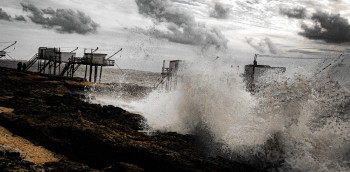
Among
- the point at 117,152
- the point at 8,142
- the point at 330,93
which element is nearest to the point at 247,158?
the point at 117,152

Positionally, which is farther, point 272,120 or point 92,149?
point 272,120

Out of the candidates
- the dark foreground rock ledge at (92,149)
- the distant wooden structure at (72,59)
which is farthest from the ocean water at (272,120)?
the distant wooden structure at (72,59)

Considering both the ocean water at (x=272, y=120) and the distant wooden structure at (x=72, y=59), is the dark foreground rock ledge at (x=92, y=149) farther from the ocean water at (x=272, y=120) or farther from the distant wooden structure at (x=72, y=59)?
the distant wooden structure at (x=72, y=59)

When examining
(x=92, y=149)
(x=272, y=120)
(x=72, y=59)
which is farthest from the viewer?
(x=72, y=59)

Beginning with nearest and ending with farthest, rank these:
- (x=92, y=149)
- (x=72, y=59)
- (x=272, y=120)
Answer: (x=92, y=149) < (x=272, y=120) < (x=72, y=59)

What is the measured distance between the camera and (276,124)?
9.00 metres

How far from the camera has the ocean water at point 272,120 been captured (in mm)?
7801

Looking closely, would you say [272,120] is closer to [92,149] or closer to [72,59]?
[92,149]

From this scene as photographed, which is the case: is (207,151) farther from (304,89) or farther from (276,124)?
(304,89)

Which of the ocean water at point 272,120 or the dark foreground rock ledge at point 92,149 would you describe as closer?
the dark foreground rock ledge at point 92,149

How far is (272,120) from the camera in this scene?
923 cm

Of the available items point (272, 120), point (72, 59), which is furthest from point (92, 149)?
point (72, 59)

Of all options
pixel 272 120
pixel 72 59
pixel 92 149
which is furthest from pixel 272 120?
pixel 72 59

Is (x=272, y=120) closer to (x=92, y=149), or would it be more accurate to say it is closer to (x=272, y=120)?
(x=272, y=120)
